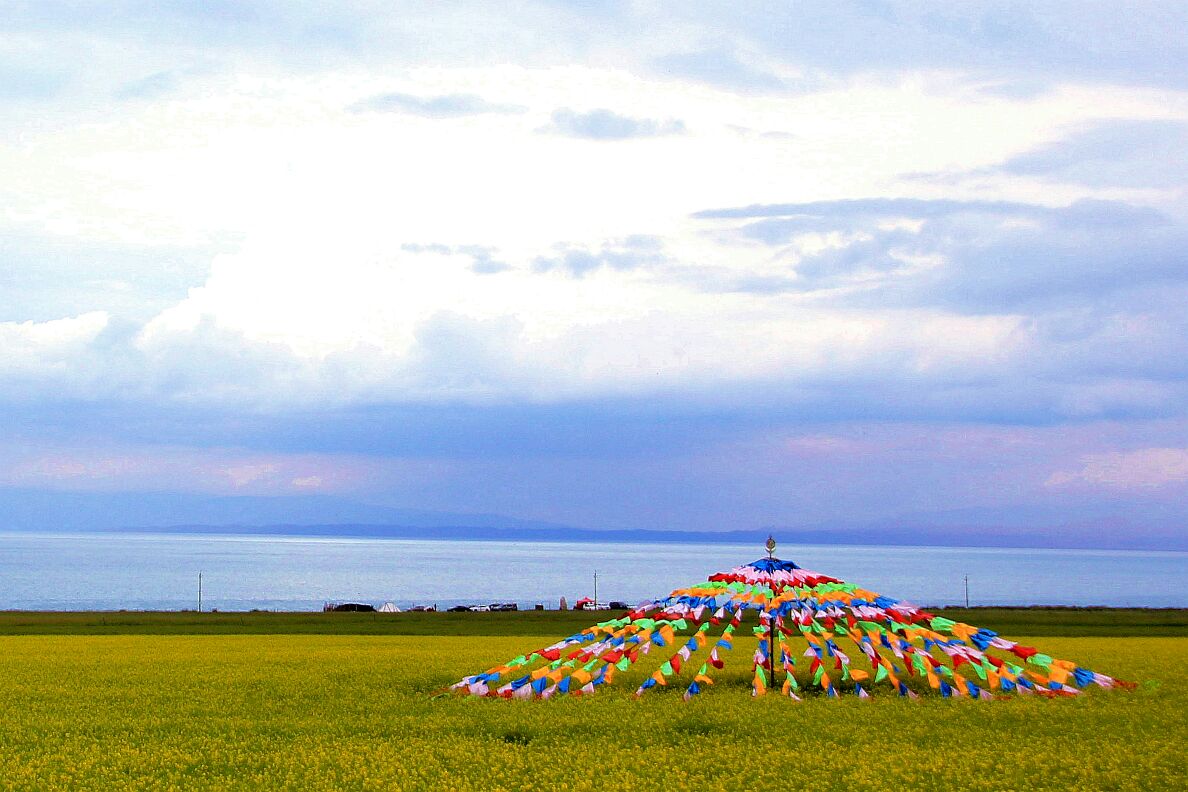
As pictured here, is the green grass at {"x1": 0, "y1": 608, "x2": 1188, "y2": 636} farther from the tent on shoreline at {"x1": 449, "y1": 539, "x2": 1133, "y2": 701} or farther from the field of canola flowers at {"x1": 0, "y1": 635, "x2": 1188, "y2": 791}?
the tent on shoreline at {"x1": 449, "y1": 539, "x2": 1133, "y2": 701}

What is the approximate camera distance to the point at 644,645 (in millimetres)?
16828

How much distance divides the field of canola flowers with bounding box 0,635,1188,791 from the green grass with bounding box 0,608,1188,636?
20.8 metres

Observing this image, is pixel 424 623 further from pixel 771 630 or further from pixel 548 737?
pixel 548 737

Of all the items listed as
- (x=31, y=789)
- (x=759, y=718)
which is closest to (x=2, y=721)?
(x=31, y=789)

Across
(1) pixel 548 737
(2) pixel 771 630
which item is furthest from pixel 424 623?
(1) pixel 548 737

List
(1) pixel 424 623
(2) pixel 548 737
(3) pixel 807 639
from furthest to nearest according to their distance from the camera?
(1) pixel 424 623, (3) pixel 807 639, (2) pixel 548 737

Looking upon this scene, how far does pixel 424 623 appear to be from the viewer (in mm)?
47906

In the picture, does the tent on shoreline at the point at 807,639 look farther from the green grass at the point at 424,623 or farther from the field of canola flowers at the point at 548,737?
the green grass at the point at 424,623

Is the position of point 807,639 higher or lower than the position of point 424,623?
higher

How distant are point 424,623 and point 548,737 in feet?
117

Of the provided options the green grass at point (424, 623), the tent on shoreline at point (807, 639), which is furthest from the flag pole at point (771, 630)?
the green grass at point (424, 623)

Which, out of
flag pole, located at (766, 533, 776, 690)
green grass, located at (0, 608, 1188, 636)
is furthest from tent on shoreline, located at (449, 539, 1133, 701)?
green grass, located at (0, 608, 1188, 636)

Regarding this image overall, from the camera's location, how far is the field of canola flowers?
445 inches

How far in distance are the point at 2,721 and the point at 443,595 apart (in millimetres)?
115798
